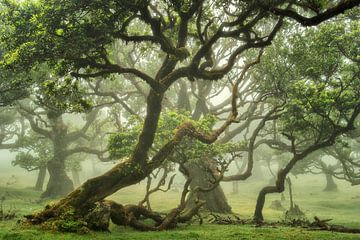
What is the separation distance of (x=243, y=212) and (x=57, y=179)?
21.7 meters

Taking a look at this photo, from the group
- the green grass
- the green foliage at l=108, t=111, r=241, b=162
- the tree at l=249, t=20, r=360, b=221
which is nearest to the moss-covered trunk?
the green grass

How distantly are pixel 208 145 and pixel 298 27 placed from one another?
13.1m

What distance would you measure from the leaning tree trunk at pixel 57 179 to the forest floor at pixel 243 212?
2204mm

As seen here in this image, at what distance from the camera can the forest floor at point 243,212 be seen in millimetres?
15977

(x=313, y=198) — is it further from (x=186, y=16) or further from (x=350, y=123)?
(x=186, y=16)

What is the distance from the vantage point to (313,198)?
47938 mm

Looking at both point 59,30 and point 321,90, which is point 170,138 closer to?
point 321,90

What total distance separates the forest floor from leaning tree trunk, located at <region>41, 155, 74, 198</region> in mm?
2204

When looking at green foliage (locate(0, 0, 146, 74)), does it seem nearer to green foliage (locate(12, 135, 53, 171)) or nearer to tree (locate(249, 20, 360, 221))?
tree (locate(249, 20, 360, 221))

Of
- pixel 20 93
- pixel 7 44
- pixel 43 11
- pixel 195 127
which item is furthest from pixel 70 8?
pixel 20 93

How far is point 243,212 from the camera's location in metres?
34.4

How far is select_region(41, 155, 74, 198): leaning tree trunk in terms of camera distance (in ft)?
135

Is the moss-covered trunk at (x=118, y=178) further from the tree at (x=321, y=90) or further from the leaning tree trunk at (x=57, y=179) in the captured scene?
the leaning tree trunk at (x=57, y=179)

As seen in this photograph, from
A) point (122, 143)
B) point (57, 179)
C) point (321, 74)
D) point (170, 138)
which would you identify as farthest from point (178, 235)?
point (57, 179)
